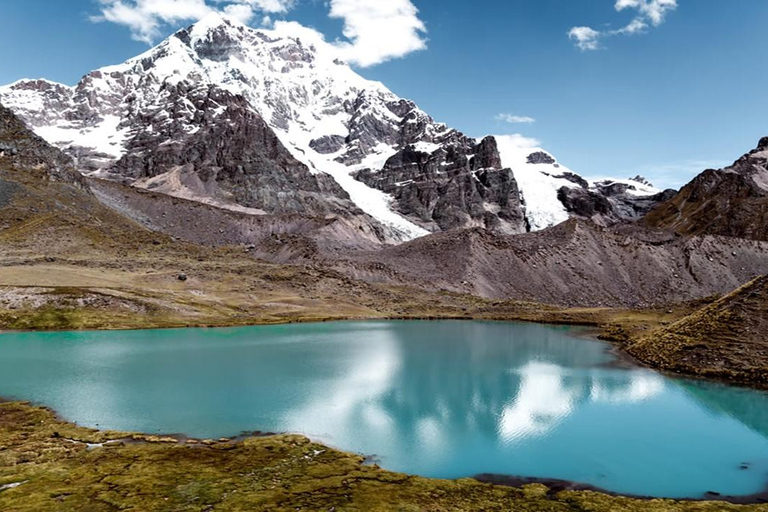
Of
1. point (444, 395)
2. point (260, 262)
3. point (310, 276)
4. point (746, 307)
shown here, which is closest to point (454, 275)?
point (310, 276)

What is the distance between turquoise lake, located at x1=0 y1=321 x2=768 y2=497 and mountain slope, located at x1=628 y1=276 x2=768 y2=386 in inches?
156

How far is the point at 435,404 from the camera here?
47.2 meters

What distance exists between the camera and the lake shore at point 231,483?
87.5 feet

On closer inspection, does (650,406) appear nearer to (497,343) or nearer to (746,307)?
(746,307)

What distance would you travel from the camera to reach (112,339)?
80.2 metres

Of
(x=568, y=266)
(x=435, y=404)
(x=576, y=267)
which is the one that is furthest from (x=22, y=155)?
(x=435, y=404)

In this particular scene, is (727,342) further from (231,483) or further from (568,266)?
(568,266)

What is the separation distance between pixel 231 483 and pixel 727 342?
58098 millimetres

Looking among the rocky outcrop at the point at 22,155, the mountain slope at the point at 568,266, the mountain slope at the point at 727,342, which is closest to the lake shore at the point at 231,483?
the mountain slope at the point at 727,342

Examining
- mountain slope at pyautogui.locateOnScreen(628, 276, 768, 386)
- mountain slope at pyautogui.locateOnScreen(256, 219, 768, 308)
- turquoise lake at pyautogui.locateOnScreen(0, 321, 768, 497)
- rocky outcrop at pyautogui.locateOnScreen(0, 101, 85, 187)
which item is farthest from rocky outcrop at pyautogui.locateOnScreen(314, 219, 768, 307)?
rocky outcrop at pyautogui.locateOnScreen(0, 101, 85, 187)

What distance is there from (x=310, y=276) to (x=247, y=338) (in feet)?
211

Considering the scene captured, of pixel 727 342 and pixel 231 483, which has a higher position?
pixel 727 342

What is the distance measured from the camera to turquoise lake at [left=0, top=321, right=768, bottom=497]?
34531 millimetres

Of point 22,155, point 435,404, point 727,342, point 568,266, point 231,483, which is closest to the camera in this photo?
point 231,483
